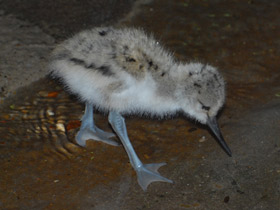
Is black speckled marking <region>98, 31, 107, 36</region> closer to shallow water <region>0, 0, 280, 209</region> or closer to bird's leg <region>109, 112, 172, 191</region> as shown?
bird's leg <region>109, 112, 172, 191</region>

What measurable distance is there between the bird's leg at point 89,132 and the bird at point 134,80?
21 centimetres

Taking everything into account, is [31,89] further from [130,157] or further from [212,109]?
[212,109]

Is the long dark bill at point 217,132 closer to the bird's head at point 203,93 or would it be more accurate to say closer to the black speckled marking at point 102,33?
the bird's head at point 203,93

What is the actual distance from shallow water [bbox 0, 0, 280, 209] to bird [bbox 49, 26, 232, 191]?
142mm

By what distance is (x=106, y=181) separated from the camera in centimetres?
289

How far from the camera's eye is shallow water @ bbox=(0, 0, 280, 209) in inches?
108

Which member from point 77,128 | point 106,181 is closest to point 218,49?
point 77,128

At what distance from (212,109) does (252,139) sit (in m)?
0.40

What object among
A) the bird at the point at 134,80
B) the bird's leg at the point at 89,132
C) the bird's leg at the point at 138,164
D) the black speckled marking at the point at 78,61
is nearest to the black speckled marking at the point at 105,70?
the bird at the point at 134,80

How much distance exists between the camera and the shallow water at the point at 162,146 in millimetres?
2740

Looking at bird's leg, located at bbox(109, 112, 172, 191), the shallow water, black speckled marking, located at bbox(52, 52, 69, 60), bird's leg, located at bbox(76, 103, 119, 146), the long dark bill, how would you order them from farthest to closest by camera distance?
bird's leg, located at bbox(76, 103, 119, 146)
the long dark bill
black speckled marking, located at bbox(52, 52, 69, 60)
bird's leg, located at bbox(109, 112, 172, 191)
the shallow water

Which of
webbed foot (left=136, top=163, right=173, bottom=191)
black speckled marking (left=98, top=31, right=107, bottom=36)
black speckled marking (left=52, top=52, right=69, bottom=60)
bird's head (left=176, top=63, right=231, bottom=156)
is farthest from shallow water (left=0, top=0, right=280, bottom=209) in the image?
black speckled marking (left=98, top=31, right=107, bottom=36)

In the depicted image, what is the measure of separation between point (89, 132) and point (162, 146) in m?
0.54

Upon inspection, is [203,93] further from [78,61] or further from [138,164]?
[78,61]
